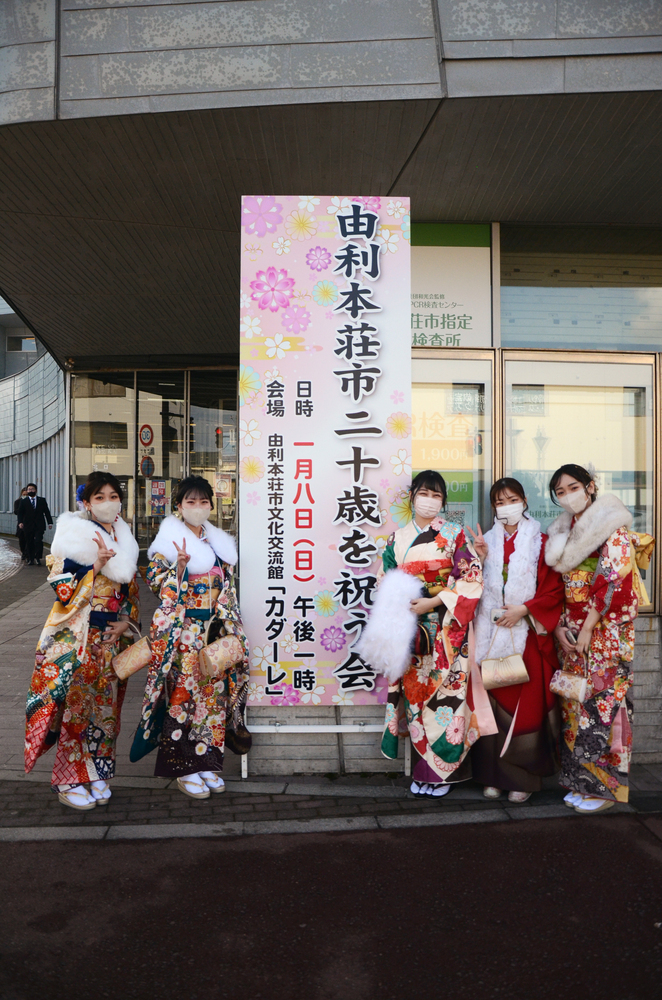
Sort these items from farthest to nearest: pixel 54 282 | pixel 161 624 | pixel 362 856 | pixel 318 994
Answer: pixel 54 282, pixel 161 624, pixel 362 856, pixel 318 994

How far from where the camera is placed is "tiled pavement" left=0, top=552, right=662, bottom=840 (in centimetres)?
386

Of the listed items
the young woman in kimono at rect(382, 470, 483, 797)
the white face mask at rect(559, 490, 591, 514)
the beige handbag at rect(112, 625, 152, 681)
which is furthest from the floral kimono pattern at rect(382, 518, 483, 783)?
the beige handbag at rect(112, 625, 152, 681)

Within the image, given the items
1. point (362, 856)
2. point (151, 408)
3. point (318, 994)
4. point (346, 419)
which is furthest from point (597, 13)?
point (151, 408)

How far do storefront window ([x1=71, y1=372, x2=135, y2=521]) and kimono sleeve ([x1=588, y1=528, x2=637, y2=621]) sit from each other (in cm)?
1073

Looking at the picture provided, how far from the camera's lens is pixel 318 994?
254 centimetres

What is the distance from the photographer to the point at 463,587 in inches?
158

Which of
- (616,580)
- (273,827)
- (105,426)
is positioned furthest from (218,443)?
(616,580)

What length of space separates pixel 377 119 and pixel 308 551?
271 centimetres

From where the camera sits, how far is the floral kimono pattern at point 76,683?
395cm

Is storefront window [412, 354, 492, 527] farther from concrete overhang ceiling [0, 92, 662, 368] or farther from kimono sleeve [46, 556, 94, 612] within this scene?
kimono sleeve [46, 556, 94, 612]

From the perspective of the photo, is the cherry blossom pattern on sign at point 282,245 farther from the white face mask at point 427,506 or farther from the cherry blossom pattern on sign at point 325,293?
the white face mask at point 427,506

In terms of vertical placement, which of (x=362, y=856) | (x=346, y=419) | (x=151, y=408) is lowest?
(x=362, y=856)

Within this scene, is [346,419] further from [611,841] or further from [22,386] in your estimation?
[22,386]

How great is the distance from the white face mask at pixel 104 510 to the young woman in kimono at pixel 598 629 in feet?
8.16
